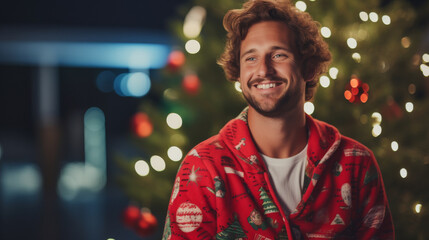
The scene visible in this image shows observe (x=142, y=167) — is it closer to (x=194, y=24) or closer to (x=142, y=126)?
(x=142, y=126)

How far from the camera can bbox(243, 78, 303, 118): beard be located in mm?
947

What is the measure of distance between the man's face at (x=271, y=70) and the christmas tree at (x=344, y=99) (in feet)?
1.14

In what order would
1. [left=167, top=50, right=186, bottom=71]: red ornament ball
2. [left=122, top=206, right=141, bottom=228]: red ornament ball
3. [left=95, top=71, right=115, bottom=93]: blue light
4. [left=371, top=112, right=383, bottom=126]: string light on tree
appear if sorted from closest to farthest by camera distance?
[left=371, top=112, right=383, bottom=126]: string light on tree → [left=122, top=206, right=141, bottom=228]: red ornament ball → [left=167, top=50, right=186, bottom=71]: red ornament ball → [left=95, top=71, right=115, bottom=93]: blue light

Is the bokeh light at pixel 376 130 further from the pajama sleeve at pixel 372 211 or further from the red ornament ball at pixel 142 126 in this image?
the red ornament ball at pixel 142 126

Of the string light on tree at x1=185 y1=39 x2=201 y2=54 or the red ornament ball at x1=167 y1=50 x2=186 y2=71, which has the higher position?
the string light on tree at x1=185 y1=39 x2=201 y2=54

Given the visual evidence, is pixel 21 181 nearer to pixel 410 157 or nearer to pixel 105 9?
pixel 105 9

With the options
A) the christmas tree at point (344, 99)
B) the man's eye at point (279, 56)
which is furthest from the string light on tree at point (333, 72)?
the man's eye at point (279, 56)

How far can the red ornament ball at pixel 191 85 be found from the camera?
5.78 ft

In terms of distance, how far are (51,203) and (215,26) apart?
Answer: 195 cm

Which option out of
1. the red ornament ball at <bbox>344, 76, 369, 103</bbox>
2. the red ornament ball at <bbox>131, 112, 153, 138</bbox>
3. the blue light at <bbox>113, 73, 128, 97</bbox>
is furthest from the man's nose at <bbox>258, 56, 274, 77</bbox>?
the blue light at <bbox>113, 73, 128, 97</bbox>

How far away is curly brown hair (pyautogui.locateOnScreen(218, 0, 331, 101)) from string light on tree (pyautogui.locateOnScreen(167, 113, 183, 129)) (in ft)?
2.46

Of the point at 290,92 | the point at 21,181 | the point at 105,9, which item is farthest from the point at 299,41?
the point at 21,181

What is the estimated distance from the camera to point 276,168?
99 cm

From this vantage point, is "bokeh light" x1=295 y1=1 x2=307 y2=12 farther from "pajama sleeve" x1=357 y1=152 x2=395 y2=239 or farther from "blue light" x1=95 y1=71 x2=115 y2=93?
"blue light" x1=95 y1=71 x2=115 y2=93
